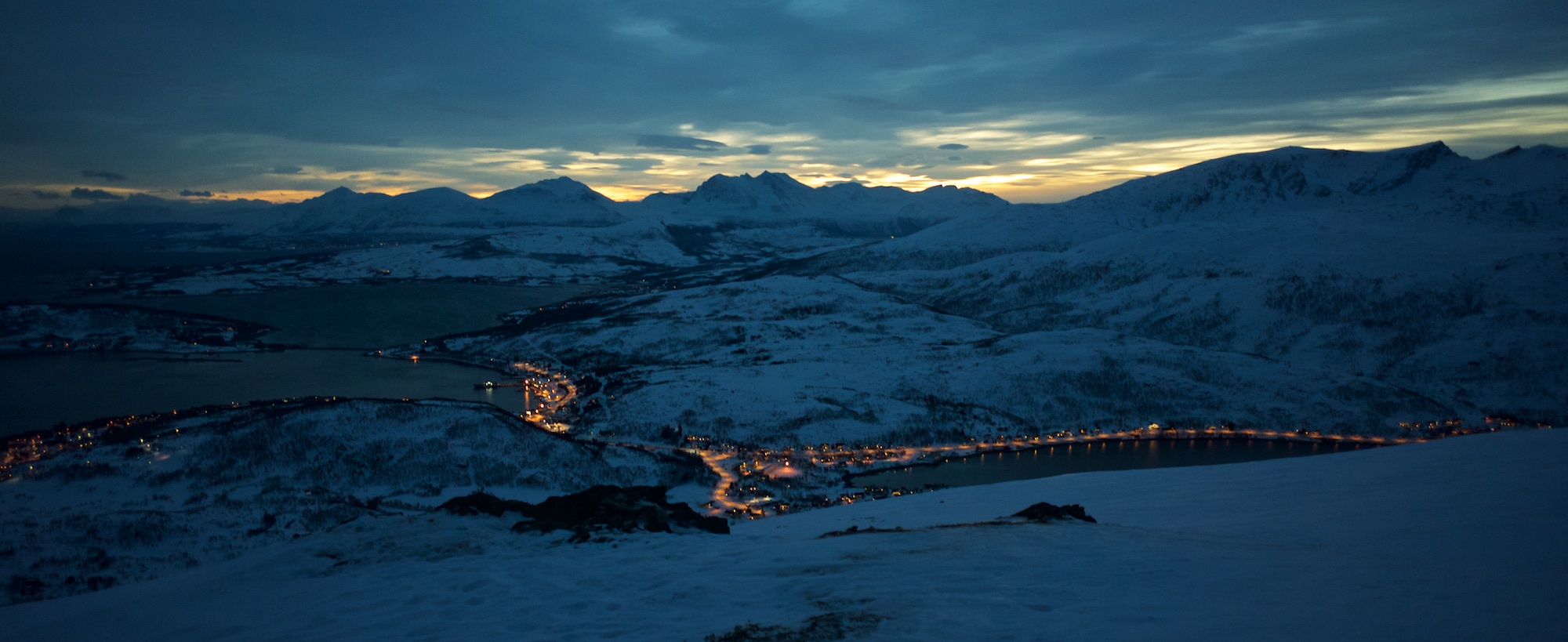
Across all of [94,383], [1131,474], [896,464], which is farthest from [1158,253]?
[94,383]

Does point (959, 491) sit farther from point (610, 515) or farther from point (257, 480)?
point (257, 480)

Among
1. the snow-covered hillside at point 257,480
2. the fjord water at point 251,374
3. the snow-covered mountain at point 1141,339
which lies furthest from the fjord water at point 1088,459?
the fjord water at point 251,374

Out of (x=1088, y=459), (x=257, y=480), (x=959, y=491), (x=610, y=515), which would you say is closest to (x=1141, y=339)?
(x=1088, y=459)

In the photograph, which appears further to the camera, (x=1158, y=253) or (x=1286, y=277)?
(x=1158, y=253)

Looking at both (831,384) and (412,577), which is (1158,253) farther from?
(412,577)

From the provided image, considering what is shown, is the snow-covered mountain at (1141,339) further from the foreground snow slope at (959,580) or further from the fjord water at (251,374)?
the foreground snow slope at (959,580)
